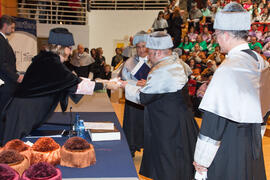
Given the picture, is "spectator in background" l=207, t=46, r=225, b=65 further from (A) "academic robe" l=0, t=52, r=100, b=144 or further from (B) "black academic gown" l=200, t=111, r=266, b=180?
(B) "black academic gown" l=200, t=111, r=266, b=180

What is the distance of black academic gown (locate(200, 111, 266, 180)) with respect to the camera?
1799 mm

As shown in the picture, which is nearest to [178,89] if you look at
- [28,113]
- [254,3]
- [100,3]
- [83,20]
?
[28,113]

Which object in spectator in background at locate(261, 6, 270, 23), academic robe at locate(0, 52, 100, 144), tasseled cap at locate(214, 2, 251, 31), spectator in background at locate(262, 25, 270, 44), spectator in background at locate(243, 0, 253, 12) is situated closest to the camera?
tasseled cap at locate(214, 2, 251, 31)

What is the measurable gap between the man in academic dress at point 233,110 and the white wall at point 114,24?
12.6 meters

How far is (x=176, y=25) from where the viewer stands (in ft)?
38.6

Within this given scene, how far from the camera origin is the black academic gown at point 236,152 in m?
1.80

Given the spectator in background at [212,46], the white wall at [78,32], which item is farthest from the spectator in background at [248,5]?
the white wall at [78,32]

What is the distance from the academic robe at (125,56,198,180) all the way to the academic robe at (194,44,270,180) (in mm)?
1120

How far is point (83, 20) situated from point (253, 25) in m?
7.61

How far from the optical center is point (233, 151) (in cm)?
182

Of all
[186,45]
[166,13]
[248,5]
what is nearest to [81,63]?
[186,45]

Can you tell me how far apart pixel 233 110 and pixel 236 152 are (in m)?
0.30

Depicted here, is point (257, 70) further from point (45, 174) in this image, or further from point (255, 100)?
point (45, 174)

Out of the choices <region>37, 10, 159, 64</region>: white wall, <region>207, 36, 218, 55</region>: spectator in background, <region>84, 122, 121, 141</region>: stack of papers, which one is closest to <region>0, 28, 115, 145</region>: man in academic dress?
<region>84, 122, 121, 141</region>: stack of papers
